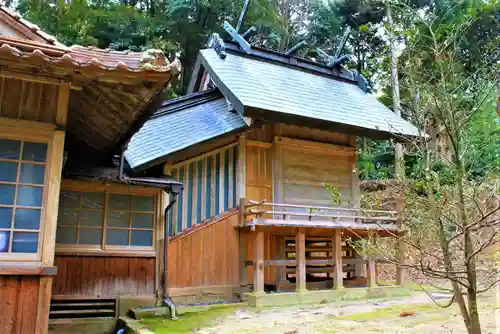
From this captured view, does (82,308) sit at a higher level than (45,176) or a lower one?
lower

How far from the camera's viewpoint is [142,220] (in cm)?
776

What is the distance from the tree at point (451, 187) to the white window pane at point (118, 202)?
5.15 meters

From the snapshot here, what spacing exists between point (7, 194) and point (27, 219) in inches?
11.6

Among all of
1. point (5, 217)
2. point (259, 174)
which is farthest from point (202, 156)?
point (5, 217)

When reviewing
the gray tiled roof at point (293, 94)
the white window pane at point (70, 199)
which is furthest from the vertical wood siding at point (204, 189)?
the white window pane at point (70, 199)

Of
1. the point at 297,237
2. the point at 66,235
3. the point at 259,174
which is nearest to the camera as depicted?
the point at 66,235

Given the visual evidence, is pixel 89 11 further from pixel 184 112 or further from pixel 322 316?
pixel 322 316

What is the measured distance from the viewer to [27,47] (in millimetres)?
3389

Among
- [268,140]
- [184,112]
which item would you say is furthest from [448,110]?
[184,112]

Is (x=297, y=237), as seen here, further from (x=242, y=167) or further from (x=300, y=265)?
(x=242, y=167)

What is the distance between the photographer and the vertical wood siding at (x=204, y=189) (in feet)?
28.2

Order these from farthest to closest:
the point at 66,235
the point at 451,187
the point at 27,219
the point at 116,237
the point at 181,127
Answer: the point at 181,127, the point at 116,237, the point at 66,235, the point at 27,219, the point at 451,187

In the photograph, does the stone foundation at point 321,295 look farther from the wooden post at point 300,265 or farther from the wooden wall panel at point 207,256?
the wooden wall panel at point 207,256

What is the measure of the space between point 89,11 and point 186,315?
1480 centimetres
